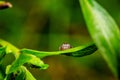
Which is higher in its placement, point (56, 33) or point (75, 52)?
point (56, 33)

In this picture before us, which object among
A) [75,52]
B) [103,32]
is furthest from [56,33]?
[103,32]

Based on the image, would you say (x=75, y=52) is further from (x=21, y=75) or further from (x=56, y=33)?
(x=56, y=33)

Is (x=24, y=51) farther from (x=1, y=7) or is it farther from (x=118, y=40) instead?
(x=118, y=40)

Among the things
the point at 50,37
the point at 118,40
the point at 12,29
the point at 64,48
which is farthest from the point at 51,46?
the point at 118,40

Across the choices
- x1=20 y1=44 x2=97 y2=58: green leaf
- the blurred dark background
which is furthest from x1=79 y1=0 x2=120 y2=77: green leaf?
the blurred dark background

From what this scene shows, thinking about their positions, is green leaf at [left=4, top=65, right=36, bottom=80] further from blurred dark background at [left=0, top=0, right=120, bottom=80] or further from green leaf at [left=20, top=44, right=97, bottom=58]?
blurred dark background at [left=0, top=0, right=120, bottom=80]

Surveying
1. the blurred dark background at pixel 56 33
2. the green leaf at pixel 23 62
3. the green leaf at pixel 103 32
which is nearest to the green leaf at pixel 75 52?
the green leaf at pixel 23 62

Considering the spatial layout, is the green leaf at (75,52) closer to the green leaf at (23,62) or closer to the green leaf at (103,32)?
the green leaf at (23,62)
